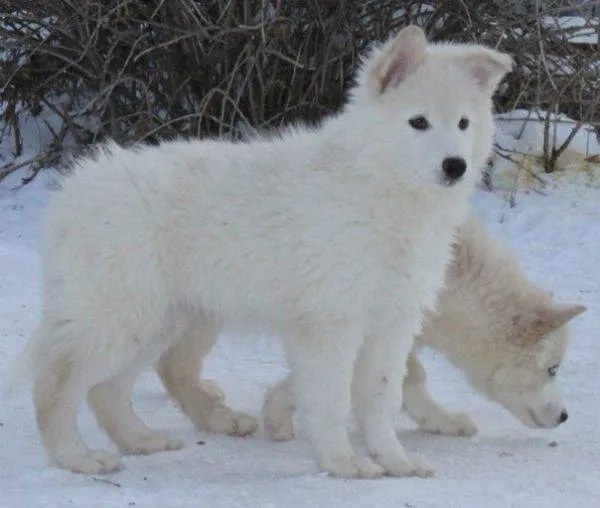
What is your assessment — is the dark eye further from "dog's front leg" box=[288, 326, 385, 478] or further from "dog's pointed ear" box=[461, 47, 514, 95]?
"dog's front leg" box=[288, 326, 385, 478]

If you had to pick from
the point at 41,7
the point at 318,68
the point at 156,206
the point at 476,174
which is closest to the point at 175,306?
the point at 156,206

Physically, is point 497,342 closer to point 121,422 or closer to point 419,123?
point 419,123

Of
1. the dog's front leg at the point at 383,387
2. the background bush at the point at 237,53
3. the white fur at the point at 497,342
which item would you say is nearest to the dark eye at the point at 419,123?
the dog's front leg at the point at 383,387

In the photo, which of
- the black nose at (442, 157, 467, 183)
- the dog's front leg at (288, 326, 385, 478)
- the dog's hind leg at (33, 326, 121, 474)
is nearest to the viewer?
the black nose at (442, 157, 467, 183)

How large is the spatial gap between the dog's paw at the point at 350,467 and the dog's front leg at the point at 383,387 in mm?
167

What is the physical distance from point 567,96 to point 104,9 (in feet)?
12.7

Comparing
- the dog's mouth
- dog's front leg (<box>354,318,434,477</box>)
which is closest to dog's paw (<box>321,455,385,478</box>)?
dog's front leg (<box>354,318,434,477</box>)

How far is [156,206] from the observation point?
4352 millimetres

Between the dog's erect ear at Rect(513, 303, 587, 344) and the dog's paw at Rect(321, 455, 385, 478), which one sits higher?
the dog's erect ear at Rect(513, 303, 587, 344)

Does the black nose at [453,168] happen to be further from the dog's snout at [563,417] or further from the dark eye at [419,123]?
the dog's snout at [563,417]

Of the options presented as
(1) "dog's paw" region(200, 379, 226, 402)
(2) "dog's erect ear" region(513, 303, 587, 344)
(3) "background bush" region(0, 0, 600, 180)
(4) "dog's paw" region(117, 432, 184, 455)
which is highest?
(3) "background bush" region(0, 0, 600, 180)

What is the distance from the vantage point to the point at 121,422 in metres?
4.57

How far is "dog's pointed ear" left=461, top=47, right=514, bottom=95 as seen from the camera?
13.9ft

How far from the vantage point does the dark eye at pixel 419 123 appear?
160 inches
